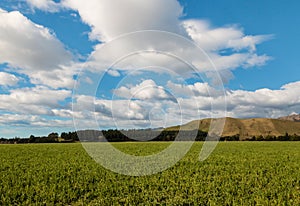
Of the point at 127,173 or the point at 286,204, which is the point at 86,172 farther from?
the point at 286,204

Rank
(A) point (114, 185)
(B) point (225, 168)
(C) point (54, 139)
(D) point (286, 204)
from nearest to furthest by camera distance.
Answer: (D) point (286, 204) < (A) point (114, 185) < (B) point (225, 168) < (C) point (54, 139)

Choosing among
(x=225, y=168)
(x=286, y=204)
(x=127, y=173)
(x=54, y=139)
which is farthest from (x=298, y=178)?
(x=54, y=139)

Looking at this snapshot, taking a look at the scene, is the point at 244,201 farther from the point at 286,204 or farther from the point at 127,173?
the point at 127,173

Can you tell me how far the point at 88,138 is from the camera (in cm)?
1808

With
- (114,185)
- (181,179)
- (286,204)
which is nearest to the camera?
(286,204)

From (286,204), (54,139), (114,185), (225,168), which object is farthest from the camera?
(54,139)

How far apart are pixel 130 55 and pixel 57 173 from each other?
324 inches

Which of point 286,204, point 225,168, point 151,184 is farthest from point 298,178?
point 151,184

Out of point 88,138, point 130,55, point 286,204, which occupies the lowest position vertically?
point 286,204

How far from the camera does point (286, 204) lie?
11234 mm

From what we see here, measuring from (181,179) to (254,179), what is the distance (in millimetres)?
3800

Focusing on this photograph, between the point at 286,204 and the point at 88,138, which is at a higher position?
the point at 88,138

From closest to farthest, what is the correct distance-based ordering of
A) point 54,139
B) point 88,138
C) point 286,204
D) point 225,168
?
point 286,204 < point 88,138 < point 225,168 < point 54,139

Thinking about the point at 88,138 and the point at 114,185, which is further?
the point at 88,138
